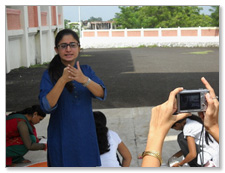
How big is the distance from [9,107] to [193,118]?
11.0ft

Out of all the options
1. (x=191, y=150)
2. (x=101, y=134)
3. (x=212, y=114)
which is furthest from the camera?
(x=191, y=150)

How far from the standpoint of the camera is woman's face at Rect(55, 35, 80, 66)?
1.78 meters

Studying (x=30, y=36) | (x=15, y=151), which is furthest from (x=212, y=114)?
(x=30, y=36)

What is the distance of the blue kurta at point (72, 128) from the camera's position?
5.68ft

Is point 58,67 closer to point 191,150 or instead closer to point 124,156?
point 124,156

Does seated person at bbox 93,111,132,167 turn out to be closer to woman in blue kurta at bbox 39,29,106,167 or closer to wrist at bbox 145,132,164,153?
woman in blue kurta at bbox 39,29,106,167

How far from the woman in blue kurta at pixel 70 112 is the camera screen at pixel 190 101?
48 centimetres

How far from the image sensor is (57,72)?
1.76 m

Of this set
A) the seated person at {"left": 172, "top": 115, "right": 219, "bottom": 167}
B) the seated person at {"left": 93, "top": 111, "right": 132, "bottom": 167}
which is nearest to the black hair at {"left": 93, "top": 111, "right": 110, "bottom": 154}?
the seated person at {"left": 93, "top": 111, "right": 132, "bottom": 167}

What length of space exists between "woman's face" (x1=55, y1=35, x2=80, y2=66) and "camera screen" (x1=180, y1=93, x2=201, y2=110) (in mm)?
642

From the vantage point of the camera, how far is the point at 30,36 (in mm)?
8547

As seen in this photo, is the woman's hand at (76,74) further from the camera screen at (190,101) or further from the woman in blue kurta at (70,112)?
the camera screen at (190,101)

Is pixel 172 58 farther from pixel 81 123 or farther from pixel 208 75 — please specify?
pixel 81 123

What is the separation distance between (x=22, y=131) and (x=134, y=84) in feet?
17.8
